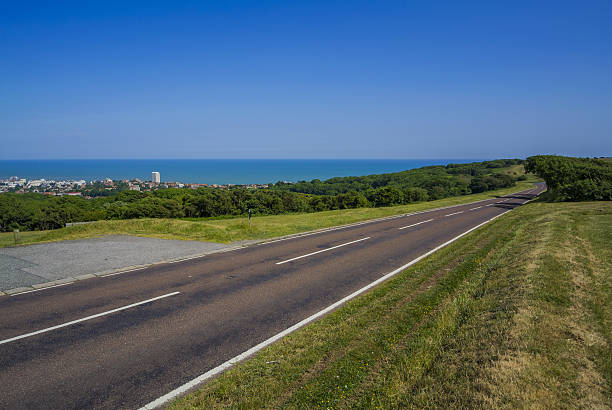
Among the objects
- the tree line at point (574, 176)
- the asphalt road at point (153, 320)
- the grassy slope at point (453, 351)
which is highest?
the tree line at point (574, 176)

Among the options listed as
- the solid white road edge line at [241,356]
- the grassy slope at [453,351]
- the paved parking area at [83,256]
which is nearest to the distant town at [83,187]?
the paved parking area at [83,256]

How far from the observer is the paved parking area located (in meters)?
10.5

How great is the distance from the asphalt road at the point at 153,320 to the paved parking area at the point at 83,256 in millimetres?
1128

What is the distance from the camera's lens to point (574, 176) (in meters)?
34.0

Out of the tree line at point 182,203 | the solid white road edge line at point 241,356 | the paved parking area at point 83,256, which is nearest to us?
the solid white road edge line at point 241,356

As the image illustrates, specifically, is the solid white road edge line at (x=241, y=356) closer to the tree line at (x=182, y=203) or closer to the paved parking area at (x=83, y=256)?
the paved parking area at (x=83, y=256)

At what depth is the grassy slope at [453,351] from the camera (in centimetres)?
424

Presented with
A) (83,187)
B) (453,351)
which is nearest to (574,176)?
(453,351)

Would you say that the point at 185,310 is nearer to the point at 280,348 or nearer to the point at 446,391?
the point at 280,348

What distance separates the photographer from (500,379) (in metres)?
4.26

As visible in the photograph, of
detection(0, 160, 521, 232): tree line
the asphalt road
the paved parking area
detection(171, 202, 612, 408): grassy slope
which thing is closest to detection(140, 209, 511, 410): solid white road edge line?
the asphalt road

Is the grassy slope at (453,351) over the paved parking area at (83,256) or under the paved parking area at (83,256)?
over

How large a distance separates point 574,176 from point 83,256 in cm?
4431

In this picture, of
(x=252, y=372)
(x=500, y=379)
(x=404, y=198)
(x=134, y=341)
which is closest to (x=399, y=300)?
(x=500, y=379)
